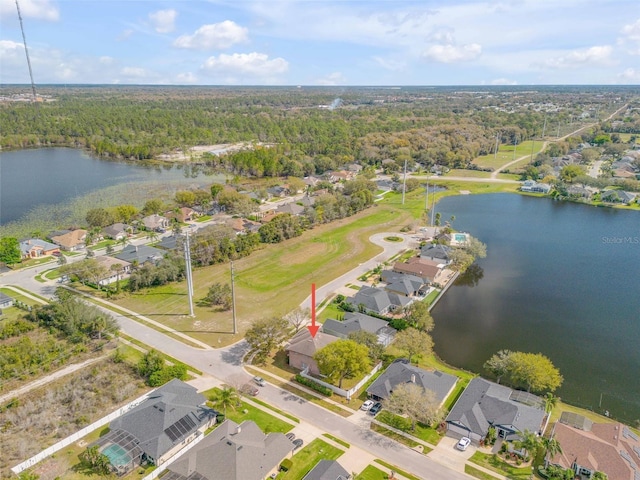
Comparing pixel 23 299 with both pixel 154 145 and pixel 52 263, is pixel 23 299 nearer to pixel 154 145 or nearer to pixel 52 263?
pixel 52 263

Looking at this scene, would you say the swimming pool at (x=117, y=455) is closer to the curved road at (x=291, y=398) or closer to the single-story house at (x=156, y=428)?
the single-story house at (x=156, y=428)


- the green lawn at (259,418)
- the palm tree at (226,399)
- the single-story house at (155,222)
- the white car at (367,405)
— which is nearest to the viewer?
the green lawn at (259,418)

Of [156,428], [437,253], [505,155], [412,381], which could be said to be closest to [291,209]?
[437,253]

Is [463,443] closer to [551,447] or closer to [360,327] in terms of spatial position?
[551,447]

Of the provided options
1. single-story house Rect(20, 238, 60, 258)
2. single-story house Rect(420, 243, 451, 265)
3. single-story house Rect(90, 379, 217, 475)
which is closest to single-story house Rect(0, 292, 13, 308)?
single-story house Rect(20, 238, 60, 258)

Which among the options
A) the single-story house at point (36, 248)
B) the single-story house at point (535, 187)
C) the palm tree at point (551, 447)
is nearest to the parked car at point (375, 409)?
the palm tree at point (551, 447)

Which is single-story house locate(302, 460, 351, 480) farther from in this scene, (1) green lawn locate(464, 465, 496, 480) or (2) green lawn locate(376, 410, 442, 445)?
(1) green lawn locate(464, 465, 496, 480)

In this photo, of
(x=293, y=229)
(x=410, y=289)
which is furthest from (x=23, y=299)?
(x=410, y=289)
